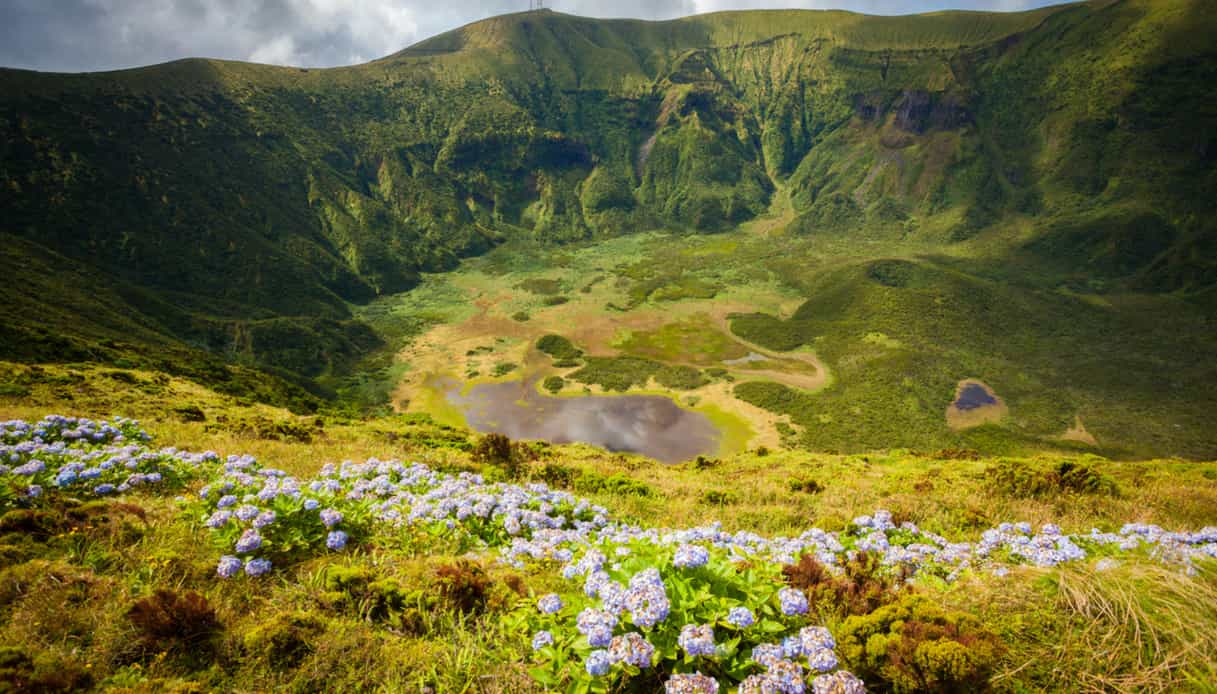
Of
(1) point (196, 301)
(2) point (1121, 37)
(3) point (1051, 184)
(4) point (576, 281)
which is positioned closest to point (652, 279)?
(4) point (576, 281)

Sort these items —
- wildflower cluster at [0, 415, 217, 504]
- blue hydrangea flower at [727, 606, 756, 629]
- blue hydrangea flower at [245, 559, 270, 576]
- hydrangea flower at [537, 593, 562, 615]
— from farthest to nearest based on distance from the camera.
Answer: wildflower cluster at [0, 415, 217, 504]
blue hydrangea flower at [245, 559, 270, 576]
hydrangea flower at [537, 593, 562, 615]
blue hydrangea flower at [727, 606, 756, 629]

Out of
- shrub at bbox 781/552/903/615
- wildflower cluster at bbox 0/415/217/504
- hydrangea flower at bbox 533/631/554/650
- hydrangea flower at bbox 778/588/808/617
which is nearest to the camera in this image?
hydrangea flower at bbox 533/631/554/650

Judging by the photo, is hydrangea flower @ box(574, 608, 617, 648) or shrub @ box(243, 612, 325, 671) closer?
hydrangea flower @ box(574, 608, 617, 648)

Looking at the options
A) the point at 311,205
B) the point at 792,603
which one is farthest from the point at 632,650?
the point at 311,205

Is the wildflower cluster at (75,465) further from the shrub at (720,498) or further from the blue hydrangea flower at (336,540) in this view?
the shrub at (720,498)

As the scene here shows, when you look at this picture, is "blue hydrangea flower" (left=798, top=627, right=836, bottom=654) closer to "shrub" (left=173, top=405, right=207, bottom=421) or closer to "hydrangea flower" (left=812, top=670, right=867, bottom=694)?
"hydrangea flower" (left=812, top=670, right=867, bottom=694)

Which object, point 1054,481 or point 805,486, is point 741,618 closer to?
point 805,486

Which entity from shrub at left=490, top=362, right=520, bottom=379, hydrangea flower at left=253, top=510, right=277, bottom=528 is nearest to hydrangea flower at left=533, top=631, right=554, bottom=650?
hydrangea flower at left=253, top=510, right=277, bottom=528
